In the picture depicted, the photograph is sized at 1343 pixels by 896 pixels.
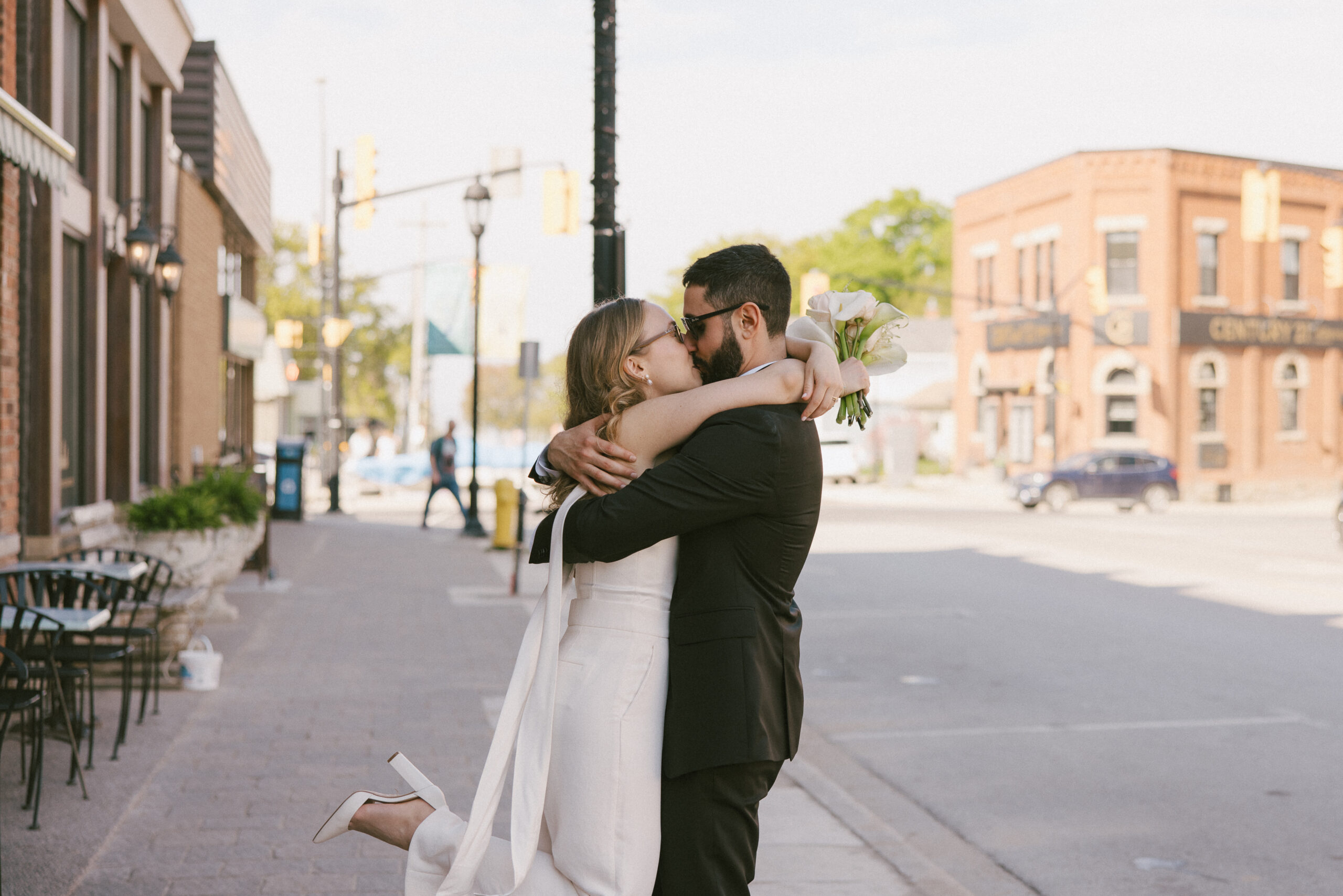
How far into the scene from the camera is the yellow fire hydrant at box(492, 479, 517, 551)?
18.2 m

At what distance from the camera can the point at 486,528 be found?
22719 millimetres

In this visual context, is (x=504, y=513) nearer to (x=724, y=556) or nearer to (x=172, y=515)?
(x=172, y=515)

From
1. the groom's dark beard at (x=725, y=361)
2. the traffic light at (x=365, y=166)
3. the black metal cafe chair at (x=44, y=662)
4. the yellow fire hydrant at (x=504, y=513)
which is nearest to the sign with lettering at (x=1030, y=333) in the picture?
the traffic light at (x=365, y=166)

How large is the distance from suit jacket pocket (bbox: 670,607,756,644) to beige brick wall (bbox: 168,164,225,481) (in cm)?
1236

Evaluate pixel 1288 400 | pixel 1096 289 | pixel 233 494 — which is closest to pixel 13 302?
pixel 233 494

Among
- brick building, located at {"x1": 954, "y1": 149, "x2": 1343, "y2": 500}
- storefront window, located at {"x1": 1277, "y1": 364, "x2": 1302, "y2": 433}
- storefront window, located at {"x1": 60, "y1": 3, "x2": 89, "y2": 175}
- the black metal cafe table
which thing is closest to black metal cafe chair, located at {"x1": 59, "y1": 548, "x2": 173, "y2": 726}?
the black metal cafe table

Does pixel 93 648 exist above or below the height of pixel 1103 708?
above

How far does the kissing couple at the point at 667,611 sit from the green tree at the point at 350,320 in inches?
1639

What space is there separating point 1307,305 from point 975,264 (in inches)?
403

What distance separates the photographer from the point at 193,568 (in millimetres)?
9289

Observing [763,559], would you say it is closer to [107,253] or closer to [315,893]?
[315,893]

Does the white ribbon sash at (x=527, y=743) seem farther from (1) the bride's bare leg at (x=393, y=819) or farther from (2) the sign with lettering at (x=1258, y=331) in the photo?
(2) the sign with lettering at (x=1258, y=331)

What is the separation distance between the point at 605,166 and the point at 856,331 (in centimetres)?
372

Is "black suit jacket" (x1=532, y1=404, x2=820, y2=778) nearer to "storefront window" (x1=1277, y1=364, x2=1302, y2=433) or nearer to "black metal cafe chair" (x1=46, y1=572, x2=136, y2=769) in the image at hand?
"black metal cafe chair" (x1=46, y1=572, x2=136, y2=769)
